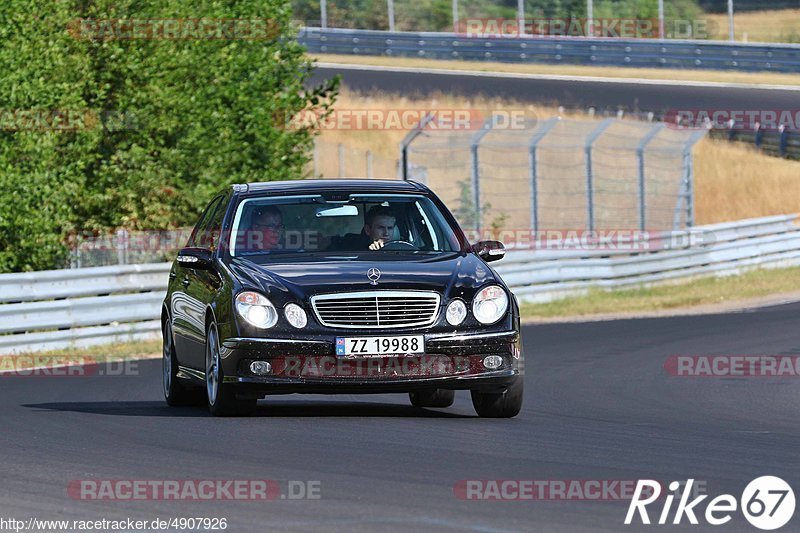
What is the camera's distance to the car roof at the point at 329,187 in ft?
39.1

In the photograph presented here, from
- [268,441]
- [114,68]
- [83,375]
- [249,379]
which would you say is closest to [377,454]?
[268,441]

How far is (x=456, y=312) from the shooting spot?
34.9ft

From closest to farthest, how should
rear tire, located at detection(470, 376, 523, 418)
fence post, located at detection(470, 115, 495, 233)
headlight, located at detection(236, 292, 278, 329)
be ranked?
headlight, located at detection(236, 292, 278, 329) → rear tire, located at detection(470, 376, 523, 418) → fence post, located at detection(470, 115, 495, 233)

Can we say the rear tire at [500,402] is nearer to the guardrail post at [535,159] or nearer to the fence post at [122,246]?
→ the fence post at [122,246]

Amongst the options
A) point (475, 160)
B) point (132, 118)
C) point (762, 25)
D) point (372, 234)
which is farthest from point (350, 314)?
point (762, 25)

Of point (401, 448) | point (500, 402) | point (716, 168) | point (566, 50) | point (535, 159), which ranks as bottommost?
point (716, 168)

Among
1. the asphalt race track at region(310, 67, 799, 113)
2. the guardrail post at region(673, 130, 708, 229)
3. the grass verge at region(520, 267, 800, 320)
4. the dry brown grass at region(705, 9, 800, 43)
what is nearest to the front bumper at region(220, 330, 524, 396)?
the grass verge at region(520, 267, 800, 320)

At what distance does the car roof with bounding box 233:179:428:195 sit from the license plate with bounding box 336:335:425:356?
1722mm

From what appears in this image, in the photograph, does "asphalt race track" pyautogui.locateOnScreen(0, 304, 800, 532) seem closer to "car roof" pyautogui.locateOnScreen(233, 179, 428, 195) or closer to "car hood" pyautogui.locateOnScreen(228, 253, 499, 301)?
"car hood" pyautogui.locateOnScreen(228, 253, 499, 301)

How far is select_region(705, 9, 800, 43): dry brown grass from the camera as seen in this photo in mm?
57531

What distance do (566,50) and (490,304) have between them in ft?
131

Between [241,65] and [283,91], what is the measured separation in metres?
2.02

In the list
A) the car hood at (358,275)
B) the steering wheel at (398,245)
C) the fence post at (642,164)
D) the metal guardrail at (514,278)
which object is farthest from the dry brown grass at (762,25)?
the car hood at (358,275)

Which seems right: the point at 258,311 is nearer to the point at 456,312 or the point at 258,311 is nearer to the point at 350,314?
the point at 350,314
